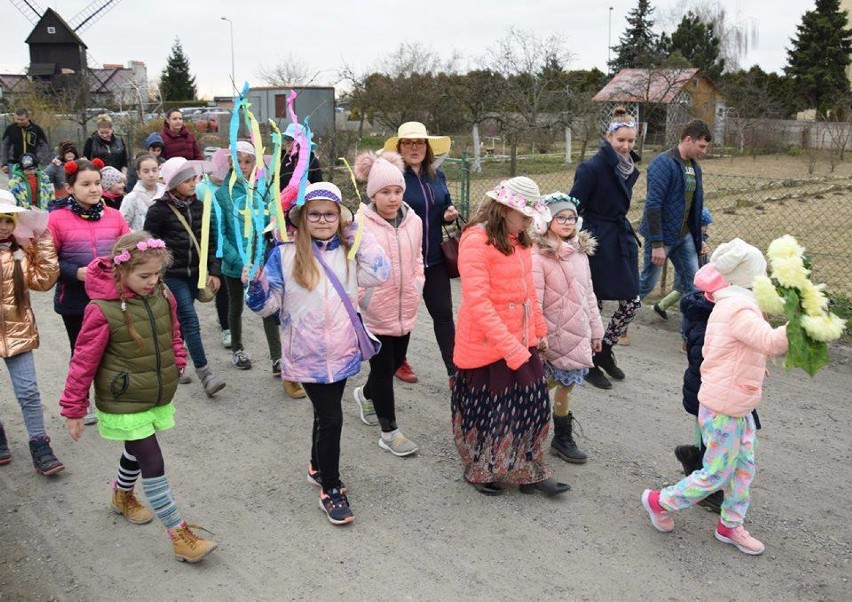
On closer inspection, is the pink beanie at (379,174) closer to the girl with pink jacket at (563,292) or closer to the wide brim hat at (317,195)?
the wide brim hat at (317,195)

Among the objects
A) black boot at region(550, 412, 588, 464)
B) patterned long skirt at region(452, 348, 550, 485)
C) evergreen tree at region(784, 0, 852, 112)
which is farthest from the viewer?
evergreen tree at region(784, 0, 852, 112)

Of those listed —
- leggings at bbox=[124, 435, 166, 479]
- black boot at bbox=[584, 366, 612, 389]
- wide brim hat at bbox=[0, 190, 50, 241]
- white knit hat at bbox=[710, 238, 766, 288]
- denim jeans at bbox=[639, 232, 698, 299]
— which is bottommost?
black boot at bbox=[584, 366, 612, 389]

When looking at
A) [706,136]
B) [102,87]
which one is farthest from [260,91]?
[706,136]

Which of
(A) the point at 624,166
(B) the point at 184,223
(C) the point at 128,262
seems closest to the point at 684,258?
(A) the point at 624,166

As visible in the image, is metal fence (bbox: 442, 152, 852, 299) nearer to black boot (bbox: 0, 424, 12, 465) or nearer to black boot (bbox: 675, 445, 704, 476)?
black boot (bbox: 675, 445, 704, 476)

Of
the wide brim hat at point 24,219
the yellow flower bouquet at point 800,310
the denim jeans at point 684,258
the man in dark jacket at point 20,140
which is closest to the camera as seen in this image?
the yellow flower bouquet at point 800,310

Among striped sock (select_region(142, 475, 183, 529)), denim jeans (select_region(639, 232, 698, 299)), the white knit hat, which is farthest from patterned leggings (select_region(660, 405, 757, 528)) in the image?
denim jeans (select_region(639, 232, 698, 299))

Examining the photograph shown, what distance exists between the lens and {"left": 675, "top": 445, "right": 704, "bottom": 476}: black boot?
3908 mm

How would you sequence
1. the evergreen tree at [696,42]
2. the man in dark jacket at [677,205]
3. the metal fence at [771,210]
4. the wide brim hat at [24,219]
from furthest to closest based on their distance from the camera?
the evergreen tree at [696,42] < the metal fence at [771,210] < the man in dark jacket at [677,205] < the wide brim hat at [24,219]

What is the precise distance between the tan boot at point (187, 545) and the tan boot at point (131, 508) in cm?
44

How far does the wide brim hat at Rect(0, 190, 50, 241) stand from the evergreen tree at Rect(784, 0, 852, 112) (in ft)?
146

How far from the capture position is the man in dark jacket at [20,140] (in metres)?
11.1

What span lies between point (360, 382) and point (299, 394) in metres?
0.49

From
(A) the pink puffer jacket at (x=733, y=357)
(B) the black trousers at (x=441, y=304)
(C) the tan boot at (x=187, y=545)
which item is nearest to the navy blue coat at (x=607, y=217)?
(B) the black trousers at (x=441, y=304)
